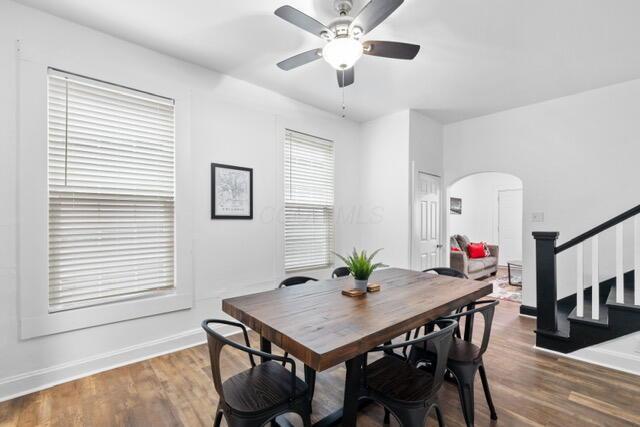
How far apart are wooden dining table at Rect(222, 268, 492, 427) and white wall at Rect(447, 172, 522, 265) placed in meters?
6.07

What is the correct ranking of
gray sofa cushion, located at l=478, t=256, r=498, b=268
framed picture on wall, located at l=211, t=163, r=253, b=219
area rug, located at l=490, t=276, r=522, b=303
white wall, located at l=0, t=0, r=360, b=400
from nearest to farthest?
1. white wall, located at l=0, t=0, r=360, b=400
2. framed picture on wall, located at l=211, t=163, r=253, b=219
3. area rug, located at l=490, t=276, r=522, b=303
4. gray sofa cushion, located at l=478, t=256, r=498, b=268

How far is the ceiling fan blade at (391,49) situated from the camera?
2.13m

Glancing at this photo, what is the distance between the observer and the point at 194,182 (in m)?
3.15

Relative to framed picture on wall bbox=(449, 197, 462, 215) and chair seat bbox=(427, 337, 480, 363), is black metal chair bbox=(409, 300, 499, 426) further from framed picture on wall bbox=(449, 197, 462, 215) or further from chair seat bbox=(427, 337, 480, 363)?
framed picture on wall bbox=(449, 197, 462, 215)

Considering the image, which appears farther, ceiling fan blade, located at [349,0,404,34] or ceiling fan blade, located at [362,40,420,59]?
ceiling fan blade, located at [362,40,420,59]

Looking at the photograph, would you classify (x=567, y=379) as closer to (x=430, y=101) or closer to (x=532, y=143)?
(x=532, y=143)

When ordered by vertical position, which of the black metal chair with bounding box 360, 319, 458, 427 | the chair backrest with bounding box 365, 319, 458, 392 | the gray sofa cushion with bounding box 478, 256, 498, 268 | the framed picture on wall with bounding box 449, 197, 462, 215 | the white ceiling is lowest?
the gray sofa cushion with bounding box 478, 256, 498, 268

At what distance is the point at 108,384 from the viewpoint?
2.39 m

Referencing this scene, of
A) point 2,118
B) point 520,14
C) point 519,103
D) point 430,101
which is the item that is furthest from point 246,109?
point 519,103

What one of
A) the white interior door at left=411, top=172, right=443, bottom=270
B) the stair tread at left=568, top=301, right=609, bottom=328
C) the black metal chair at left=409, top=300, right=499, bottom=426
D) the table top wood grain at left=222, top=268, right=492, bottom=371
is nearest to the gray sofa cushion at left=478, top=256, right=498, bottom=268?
the white interior door at left=411, top=172, right=443, bottom=270

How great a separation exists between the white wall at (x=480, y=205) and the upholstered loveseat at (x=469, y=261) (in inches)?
35.5

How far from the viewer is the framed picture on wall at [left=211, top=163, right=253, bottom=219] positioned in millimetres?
3291

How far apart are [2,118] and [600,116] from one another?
19.4 ft

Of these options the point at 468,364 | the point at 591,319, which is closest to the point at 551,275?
the point at 591,319
